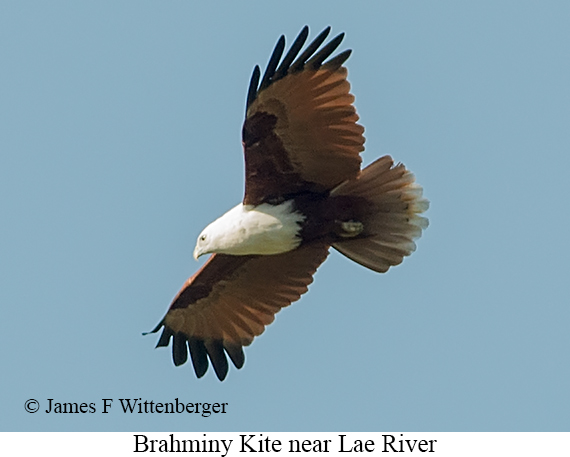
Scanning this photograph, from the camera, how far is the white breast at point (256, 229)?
10.2m

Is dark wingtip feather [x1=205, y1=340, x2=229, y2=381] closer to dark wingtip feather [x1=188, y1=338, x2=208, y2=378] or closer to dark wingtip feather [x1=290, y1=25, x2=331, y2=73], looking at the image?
dark wingtip feather [x1=188, y1=338, x2=208, y2=378]

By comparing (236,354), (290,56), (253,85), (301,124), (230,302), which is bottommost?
(236,354)

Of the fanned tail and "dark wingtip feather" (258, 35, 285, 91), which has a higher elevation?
"dark wingtip feather" (258, 35, 285, 91)

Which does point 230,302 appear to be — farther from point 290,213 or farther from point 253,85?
point 253,85

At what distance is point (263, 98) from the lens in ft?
31.7

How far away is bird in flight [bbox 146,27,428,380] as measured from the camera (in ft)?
31.7

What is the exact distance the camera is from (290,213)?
10.2 metres

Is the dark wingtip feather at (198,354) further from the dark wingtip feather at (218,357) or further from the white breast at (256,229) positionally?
the white breast at (256,229)

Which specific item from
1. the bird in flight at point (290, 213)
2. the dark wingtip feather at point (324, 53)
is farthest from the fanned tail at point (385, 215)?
the dark wingtip feather at point (324, 53)

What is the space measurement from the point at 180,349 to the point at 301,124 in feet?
9.04

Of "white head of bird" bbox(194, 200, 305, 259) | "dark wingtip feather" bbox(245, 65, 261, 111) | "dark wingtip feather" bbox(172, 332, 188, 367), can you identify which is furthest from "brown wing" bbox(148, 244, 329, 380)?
"dark wingtip feather" bbox(245, 65, 261, 111)

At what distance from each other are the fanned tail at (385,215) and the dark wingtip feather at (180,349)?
175cm

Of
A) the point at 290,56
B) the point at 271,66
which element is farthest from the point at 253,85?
the point at 290,56

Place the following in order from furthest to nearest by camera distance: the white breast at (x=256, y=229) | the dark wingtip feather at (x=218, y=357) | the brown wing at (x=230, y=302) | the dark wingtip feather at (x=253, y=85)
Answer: the dark wingtip feather at (x=218, y=357), the brown wing at (x=230, y=302), the white breast at (x=256, y=229), the dark wingtip feather at (x=253, y=85)
